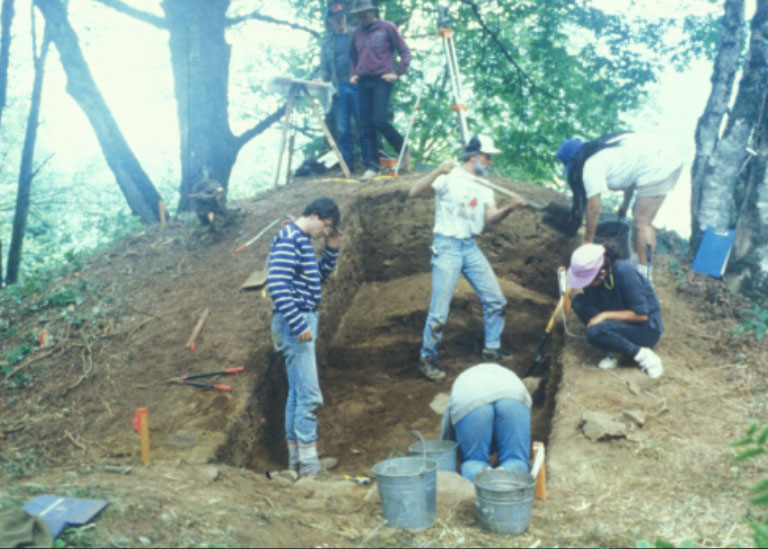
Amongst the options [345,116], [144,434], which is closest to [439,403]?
[144,434]

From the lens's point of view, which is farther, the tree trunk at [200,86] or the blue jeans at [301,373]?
the tree trunk at [200,86]

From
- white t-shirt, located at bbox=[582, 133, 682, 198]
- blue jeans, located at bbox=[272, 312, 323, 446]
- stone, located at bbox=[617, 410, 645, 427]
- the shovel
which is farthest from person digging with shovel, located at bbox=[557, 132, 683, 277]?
blue jeans, located at bbox=[272, 312, 323, 446]

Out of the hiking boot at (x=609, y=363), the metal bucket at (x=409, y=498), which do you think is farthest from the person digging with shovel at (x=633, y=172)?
the metal bucket at (x=409, y=498)

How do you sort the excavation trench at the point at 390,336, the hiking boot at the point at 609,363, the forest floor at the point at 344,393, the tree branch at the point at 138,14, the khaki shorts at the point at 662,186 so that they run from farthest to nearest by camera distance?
the tree branch at the point at 138,14, the khaki shorts at the point at 662,186, the excavation trench at the point at 390,336, the hiking boot at the point at 609,363, the forest floor at the point at 344,393

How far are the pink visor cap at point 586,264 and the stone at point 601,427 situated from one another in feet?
3.93

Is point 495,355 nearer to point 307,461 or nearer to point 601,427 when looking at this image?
point 601,427

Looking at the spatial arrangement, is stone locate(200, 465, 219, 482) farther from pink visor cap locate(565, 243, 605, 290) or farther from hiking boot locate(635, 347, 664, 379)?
hiking boot locate(635, 347, 664, 379)

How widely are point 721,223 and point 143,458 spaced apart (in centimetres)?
681

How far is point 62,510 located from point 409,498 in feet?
5.94

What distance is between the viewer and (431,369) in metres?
7.41

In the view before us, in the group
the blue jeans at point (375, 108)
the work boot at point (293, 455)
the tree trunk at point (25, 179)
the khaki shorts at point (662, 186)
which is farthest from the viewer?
the tree trunk at point (25, 179)

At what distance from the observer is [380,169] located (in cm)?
964

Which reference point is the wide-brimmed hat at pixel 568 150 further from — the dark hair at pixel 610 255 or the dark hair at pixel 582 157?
the dark hair at pixel 610 255

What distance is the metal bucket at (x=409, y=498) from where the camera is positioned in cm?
364
